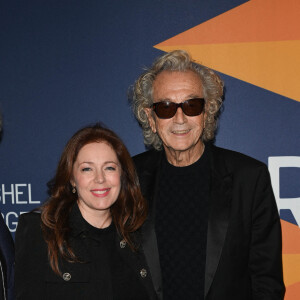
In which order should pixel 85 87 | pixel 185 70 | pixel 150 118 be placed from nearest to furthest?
pixel 185 70, pixel 150 118, pixel 85 87

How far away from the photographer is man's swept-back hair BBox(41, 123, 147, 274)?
5.81 feet

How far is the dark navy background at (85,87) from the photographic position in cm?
260

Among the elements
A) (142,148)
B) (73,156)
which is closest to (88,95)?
(142,148)

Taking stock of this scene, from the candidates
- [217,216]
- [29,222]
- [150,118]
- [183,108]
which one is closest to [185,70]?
[183,108]

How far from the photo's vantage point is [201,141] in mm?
2188

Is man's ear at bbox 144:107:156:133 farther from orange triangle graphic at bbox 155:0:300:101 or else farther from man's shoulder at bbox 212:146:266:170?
orange triangle graphic at bbox 155:0:300:101

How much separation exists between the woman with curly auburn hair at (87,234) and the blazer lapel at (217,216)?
317mm

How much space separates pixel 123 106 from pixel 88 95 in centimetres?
26

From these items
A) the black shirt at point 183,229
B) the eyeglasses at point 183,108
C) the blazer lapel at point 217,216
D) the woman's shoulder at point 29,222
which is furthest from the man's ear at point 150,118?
the woman's shoulder at point 29,222

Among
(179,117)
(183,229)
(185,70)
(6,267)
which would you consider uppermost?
(185,70)

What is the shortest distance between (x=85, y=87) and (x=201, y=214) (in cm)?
128

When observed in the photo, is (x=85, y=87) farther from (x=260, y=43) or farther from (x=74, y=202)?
(x=260, y=43)

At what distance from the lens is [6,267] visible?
1.90 meters

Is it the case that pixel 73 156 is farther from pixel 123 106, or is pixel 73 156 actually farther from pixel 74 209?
pixel 123 106
